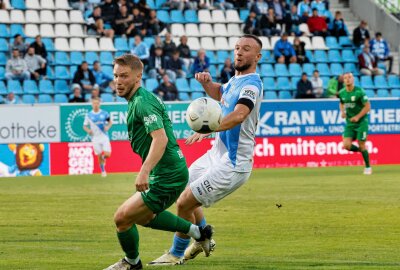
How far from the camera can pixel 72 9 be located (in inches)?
1314

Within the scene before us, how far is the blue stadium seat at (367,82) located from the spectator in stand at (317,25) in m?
2.49

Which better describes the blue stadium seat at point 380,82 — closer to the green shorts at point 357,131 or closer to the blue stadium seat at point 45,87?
the green shorts at point 357,131

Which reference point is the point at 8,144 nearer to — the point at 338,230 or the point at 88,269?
the point at 338,230

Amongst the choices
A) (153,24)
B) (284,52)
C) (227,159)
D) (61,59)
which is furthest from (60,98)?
(227,159)

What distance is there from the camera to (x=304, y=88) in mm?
32062

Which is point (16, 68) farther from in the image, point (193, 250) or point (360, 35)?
point (193, 250)

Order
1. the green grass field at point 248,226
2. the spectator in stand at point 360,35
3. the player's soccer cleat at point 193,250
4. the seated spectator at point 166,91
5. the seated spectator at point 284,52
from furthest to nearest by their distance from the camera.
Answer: the spectator in stand at point 360,35 → the seated spectator at point 284,52 → the seated spectator at point 166,91 → the green grass field at point 248,226 → the player's soccer cleat at point 193,250

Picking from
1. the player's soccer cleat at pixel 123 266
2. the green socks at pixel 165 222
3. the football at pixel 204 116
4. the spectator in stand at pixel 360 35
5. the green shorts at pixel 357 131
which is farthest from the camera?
the spectator in stand at pixel 360 35

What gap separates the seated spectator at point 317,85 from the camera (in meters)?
32.6

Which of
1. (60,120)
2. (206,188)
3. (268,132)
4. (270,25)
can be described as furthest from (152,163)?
(270,25)

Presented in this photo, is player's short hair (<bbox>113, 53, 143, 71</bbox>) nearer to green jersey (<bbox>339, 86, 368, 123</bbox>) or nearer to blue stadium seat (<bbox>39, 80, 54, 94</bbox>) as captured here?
green jersey (<bbox>339, 86, 368, 123</bbox>)

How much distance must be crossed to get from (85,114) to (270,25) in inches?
360

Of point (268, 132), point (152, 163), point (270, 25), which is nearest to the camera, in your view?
point (152, 163)

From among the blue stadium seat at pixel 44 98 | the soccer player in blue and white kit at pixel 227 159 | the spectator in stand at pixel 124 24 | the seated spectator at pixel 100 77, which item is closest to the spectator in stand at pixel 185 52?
the spectator in stand at pixel 124 24
